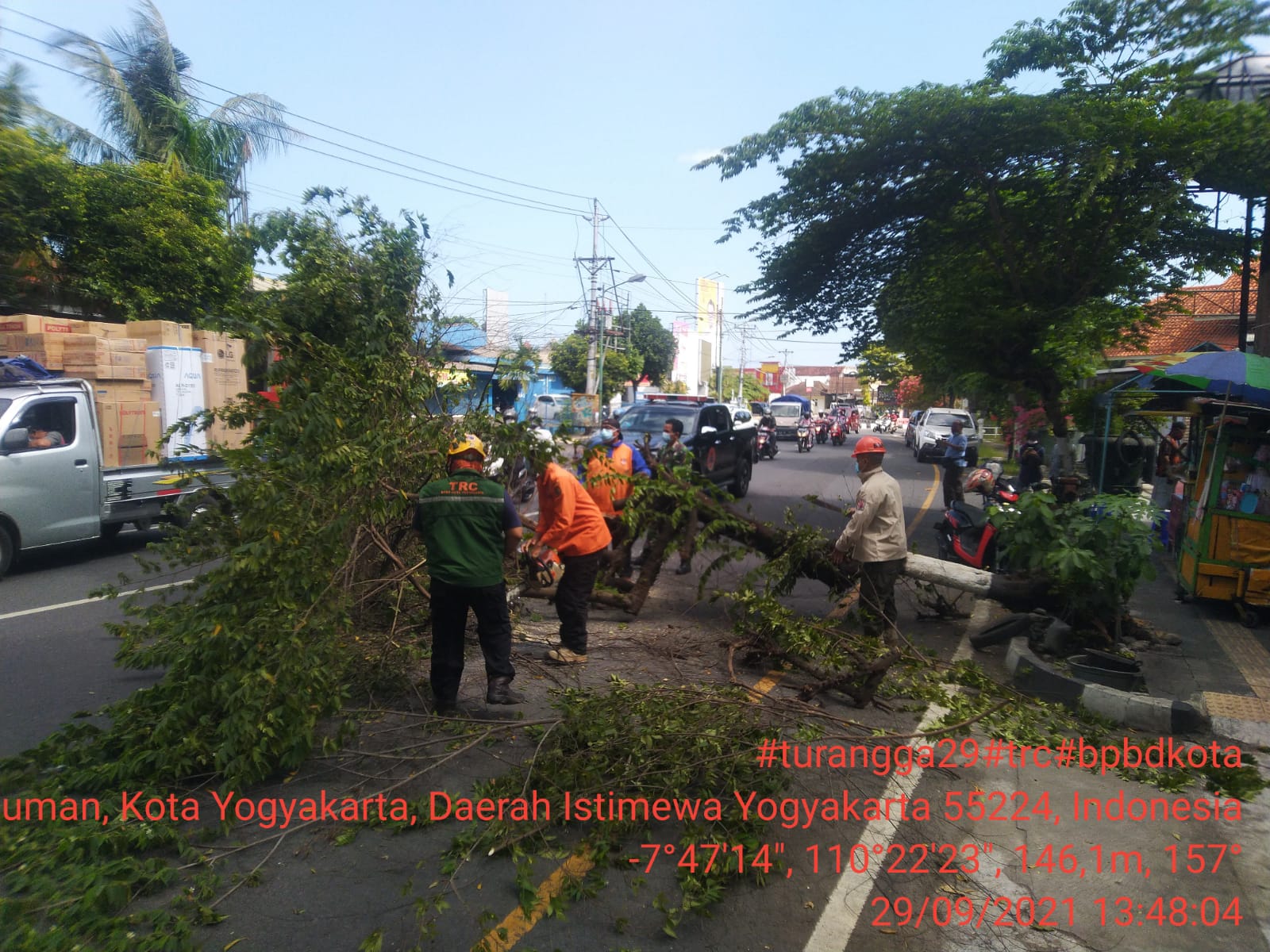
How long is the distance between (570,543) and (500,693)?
4.37 feet

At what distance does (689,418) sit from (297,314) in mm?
10516

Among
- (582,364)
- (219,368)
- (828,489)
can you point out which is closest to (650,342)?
(582,364)

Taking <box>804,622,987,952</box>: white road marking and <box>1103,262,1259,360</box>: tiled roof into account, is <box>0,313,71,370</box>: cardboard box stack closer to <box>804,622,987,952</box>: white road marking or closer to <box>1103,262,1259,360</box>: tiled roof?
<box>804,622,987,952</box>: white road marking

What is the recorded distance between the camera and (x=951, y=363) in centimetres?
1448

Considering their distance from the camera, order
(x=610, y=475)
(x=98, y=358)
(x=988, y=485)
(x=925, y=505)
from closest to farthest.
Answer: (x=610, y=475)
(x=988, y=485)
(x=98, y=358)
(x=925, y=505)

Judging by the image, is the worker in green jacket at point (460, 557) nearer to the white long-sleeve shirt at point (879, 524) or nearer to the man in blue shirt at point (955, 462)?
the white long-sleeve shirt at point (879, 524)

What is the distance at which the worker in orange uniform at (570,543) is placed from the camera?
6055mm

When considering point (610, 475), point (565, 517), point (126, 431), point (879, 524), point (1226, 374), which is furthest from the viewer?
point (126, 431)

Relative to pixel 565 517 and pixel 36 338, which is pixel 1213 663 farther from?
pixel 36 338

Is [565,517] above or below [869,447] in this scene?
below

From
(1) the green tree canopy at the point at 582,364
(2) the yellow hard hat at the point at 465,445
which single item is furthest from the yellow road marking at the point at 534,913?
(1) the green tree canopy at the point at 582,364

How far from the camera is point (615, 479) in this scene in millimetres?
6871

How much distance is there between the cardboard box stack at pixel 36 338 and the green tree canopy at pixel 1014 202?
31.6 feet

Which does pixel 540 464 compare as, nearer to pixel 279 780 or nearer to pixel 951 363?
pixel 279 780
